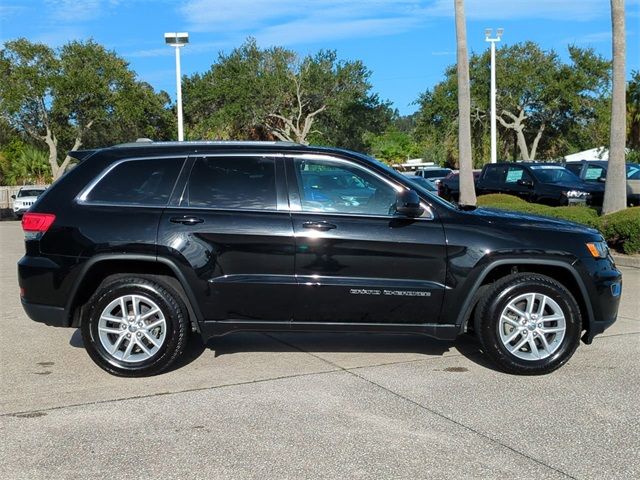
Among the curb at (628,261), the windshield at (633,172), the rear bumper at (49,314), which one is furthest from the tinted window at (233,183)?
the windshield at (633,172)

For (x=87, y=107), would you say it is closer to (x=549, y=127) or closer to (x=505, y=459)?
(x=549, y=127)

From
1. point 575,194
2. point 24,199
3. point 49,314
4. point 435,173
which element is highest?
point 435,173

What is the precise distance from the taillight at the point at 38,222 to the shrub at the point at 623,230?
376 inches

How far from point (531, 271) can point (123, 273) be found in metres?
3.35

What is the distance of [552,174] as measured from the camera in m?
18.9

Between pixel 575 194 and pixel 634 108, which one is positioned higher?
pixel 634 108

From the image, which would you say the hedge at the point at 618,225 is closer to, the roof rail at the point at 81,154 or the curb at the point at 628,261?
the curb at the point at 628,261

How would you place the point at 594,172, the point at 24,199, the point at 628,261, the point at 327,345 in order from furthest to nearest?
the point at 24,199 → the point at 594,172 → the point at 628,261 → the point at 327,345

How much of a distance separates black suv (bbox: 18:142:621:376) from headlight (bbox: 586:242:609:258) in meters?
0.01

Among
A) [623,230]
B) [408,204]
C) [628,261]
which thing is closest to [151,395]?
[408,204]

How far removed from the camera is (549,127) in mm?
43250

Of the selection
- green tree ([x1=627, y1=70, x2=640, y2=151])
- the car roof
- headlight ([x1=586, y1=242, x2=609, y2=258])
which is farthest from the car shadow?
green tree ([x1=627, y1=70, x2=640, y2=151])

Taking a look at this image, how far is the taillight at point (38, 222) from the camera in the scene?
5.86 metres

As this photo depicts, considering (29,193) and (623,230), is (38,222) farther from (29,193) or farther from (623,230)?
(29,193)
